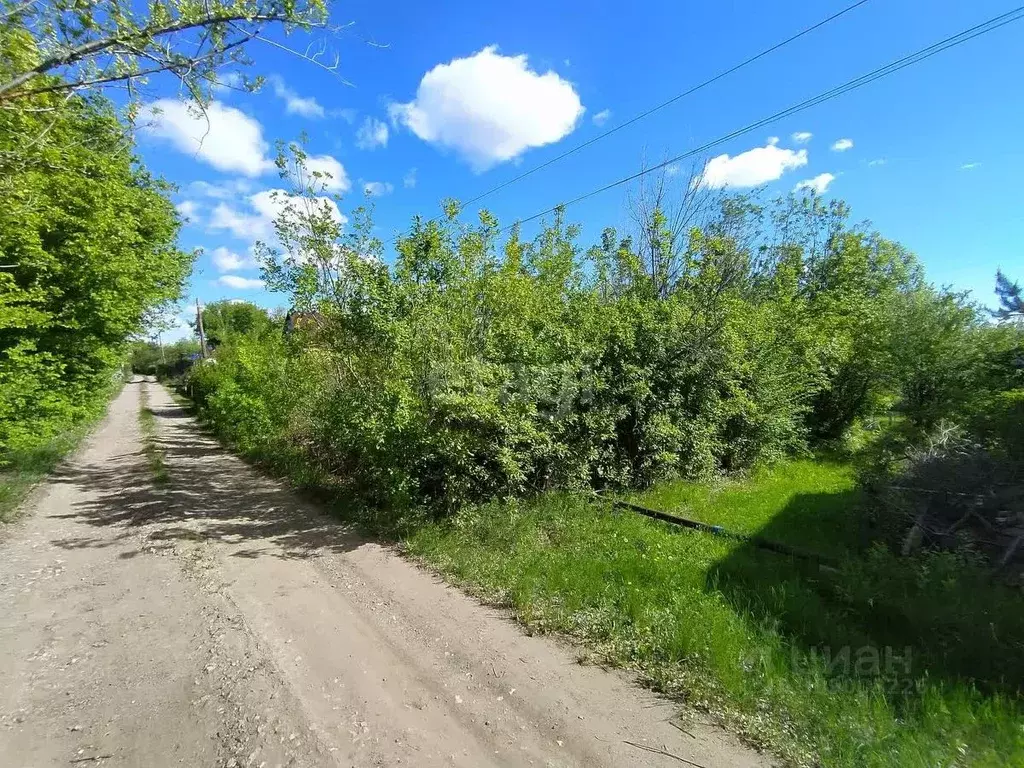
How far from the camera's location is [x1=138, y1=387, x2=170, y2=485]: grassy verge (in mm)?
10328

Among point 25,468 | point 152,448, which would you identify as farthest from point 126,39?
point 152,448

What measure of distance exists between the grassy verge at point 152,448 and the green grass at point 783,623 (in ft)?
24.2

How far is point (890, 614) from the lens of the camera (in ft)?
14.1

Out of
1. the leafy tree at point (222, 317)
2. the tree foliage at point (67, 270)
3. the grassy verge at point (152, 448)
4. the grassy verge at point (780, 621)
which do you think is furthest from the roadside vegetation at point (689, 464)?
A: the leafy tree at point (222, 317)

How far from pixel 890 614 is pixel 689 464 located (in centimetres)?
467

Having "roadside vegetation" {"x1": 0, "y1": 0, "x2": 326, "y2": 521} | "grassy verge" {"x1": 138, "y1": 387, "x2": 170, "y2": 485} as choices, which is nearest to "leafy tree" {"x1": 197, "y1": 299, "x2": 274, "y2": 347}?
"grassy verge" {"x1": 138, "y1": 387, "x2": 170, "y2": 485}

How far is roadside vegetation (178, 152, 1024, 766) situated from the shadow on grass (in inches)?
0.8

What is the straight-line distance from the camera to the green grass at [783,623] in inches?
115

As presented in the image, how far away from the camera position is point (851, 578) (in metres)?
4.79

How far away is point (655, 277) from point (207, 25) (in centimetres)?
847

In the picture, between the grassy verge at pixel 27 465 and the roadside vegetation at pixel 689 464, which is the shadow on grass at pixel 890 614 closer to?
the roadside vegetation at pixel 689 464

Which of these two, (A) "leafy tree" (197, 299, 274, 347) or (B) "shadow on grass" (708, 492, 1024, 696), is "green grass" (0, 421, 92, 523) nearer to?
(B) "shadow on grass" (708, 492, 1024, 696)

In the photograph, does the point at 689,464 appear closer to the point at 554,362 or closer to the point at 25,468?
the point at 554,362

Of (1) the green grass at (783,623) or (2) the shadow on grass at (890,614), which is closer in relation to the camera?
(1) the green grass at (783,623)
